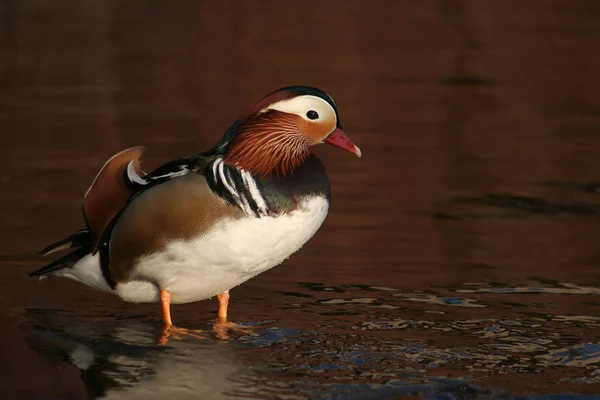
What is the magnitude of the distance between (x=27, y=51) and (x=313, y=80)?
4.02m

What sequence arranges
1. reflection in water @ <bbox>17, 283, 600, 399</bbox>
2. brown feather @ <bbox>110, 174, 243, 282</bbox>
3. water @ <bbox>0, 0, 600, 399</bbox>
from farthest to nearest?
1. brown feather @ <bbox>110, 174, 243, 282</bbox>
2. water @ <bbox>0, 0, 600, 399</bbox>
3. reflection in water @ <bbox>17, 283, 600, 399</bbox>

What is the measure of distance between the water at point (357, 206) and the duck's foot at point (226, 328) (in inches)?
2.1

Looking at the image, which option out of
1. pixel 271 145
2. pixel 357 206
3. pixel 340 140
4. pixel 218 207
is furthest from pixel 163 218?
pixel 357 206

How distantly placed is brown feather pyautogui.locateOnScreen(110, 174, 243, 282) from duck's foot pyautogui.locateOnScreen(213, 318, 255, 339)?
1.60 feet

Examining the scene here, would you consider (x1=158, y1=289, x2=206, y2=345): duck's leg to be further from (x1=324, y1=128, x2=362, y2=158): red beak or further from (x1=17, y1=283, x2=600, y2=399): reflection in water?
(x1=324, y1=128, x2=362, y2=158): red beak

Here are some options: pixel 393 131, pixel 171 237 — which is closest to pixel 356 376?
pixel 171 237

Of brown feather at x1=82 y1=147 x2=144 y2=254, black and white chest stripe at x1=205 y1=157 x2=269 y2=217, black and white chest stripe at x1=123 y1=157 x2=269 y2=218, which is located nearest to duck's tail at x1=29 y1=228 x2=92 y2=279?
brown feather at x1=82 y1=147 x2=144 y2=254

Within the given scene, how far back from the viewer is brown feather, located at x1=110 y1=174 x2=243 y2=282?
18.9 feet

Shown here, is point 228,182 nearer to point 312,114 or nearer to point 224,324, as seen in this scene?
point 312,114

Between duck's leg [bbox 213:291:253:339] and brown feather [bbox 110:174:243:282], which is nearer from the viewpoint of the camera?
brown feather [bbox 110:174:243:282]

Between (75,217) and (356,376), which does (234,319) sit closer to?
(356,376)

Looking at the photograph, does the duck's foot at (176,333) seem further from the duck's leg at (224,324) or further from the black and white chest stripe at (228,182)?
the black and white chest stripe at (228,182)

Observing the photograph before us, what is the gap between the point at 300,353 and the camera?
19.2ft

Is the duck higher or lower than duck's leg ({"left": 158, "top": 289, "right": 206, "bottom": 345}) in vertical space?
higher
